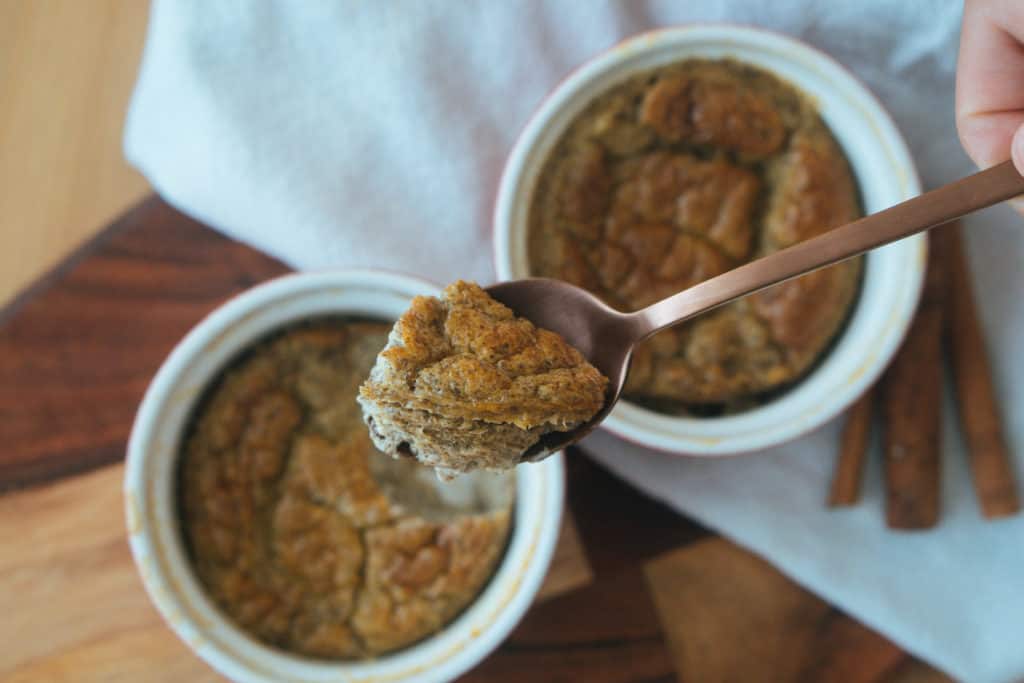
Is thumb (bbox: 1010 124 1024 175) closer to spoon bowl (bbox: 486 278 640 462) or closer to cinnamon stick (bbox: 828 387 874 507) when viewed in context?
spoon bowl (bbox: 486 278 640 462)

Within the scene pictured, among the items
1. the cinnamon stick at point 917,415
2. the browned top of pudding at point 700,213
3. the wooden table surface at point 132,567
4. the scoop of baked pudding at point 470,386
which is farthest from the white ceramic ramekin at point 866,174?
the scoop of baked pudding at point 470,386

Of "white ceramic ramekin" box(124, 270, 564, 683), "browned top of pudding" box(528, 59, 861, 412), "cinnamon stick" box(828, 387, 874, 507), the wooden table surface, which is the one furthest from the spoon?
"cinnamon stick" box(828, 387, 874, 507)

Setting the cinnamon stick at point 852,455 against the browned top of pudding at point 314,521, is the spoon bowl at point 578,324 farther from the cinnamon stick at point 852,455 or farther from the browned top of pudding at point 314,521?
the cinnamon stick at point 852,455

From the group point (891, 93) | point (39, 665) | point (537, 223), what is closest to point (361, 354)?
point (537, 223)

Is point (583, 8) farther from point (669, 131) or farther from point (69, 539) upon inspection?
point (69, 539)

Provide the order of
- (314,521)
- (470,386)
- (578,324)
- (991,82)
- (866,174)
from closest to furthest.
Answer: (470,386), (578,324), (991,82), (314,521), (866,174)

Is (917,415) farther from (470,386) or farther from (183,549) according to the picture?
(183,549)

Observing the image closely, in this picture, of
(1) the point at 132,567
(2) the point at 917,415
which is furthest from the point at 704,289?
(1) the point at 132,567
